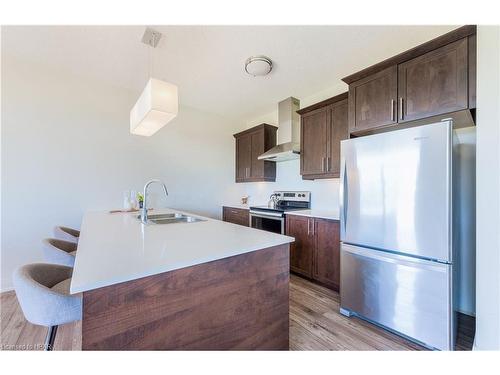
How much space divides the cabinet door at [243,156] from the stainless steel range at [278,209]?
0.83 meters

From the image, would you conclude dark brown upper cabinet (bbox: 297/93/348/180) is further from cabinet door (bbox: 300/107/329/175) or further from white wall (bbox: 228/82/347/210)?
white wall (bbox: 228/82/347/210)

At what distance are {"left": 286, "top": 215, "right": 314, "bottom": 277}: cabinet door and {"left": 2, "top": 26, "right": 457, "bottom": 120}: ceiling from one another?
6.06 feet

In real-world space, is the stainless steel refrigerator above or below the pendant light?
below

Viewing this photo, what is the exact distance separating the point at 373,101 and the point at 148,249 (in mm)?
2262

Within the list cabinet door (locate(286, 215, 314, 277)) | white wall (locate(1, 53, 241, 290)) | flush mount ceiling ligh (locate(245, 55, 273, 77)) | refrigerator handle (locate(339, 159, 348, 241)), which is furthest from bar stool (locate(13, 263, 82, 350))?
flush mount ceiling ligh (locate(245, 55, 273, 77))

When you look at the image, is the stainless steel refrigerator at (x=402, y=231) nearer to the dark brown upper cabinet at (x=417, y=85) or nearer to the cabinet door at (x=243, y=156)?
the dark brown upper cabinet at (x=417, y=85)

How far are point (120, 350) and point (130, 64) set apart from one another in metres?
2.84

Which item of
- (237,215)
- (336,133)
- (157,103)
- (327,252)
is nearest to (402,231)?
(327,252)

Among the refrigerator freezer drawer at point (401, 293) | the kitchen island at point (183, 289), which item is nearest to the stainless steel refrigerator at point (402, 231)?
the refrigerator freezer drawer at point (401, 293)

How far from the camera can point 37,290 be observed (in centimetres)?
98

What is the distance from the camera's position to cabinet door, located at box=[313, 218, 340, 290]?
2.44m

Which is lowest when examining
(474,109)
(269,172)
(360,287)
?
(360,287)
